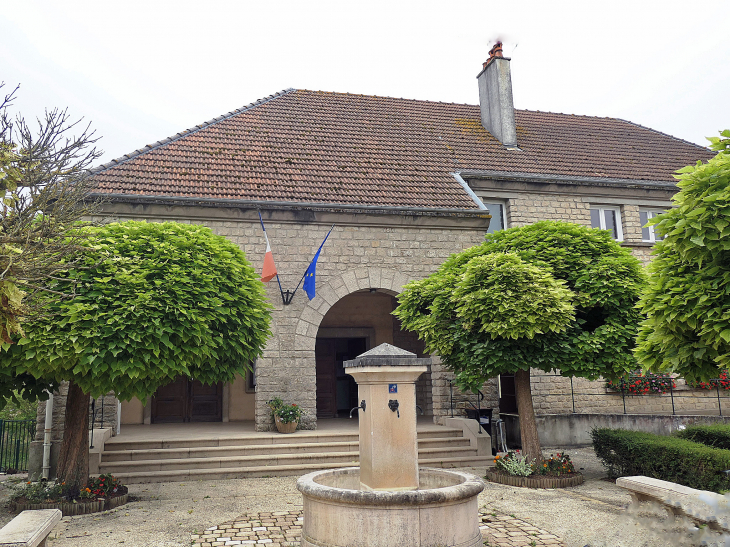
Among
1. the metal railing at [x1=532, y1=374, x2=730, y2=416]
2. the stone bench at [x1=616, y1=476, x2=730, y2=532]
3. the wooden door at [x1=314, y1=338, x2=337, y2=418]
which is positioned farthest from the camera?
the wooden door at [x1=314, y1=338, x2=337, y2=418]

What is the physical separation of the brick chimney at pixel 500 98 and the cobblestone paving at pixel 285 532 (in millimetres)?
12047

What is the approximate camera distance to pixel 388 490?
563 cm

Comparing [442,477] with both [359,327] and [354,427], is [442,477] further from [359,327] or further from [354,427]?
[359,327]

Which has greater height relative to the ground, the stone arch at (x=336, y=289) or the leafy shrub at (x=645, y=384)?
the stone arch at (x=336, y=289)

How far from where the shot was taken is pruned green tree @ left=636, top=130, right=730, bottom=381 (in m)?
4.71

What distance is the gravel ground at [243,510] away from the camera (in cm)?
613

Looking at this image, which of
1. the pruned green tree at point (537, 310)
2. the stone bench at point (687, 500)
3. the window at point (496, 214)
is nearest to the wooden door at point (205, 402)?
the pruned green tree at point (537, 310)

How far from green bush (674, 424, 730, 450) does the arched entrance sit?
22.2 ft

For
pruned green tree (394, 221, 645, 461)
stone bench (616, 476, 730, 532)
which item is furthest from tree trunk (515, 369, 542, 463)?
stone bench (616, 476, 730, 532)

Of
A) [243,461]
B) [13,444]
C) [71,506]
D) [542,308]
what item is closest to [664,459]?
[542,308]

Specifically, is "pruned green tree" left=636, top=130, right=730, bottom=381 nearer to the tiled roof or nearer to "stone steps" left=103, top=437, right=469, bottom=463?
"stone steps" left=103, top=437, right=469, bottom=463

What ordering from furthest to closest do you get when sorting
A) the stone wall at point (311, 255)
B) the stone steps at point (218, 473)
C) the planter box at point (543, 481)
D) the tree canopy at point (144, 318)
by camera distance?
1. the stone wall at point (311, 255)
2. the stone steps at point (218, 473)
3. the planter box at point (543, 481)
4. the tree canopy at point (144, 318)

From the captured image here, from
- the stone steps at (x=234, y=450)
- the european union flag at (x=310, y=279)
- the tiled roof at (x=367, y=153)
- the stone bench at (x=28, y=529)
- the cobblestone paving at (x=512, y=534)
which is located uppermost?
the tiled roof at (x=367, y=153)

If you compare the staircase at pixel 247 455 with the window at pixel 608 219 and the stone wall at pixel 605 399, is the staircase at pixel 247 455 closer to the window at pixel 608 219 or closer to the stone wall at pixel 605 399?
the stone wall at pixel 605 399
